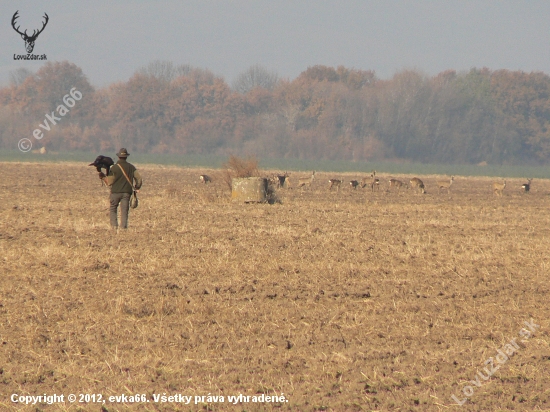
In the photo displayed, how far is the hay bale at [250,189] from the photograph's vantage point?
22750mm

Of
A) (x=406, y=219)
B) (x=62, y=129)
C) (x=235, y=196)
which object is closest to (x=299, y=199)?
(x=235, y=196)

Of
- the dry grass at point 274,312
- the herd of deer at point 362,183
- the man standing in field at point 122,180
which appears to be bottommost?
the dry grass at point 274,312

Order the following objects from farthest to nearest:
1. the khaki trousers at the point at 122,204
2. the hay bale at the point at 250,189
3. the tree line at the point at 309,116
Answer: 1. the tree line at the point at 309,116
2. the hay bale at the point at 250,189
3. the khaki trousers at the point at 122,204

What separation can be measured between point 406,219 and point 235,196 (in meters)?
5.59

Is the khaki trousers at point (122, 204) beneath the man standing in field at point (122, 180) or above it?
beneath

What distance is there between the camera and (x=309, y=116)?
4370 inches

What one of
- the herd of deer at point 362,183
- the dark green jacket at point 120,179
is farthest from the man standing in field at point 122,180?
the herd of deer at point 362,183

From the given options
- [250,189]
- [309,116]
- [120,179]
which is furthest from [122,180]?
[309,116]

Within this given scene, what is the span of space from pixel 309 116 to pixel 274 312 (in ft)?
338

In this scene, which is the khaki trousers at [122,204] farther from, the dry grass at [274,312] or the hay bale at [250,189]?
the hay bale at [250,189]

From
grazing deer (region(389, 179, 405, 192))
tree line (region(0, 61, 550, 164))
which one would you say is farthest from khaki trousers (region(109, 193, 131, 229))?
tree line (region(0, 61, 550, 164))

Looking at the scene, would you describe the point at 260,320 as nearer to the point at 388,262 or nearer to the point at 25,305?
the point at 25,305

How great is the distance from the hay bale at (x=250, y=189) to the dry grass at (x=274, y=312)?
5.32 meters

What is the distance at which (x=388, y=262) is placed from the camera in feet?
41.0
